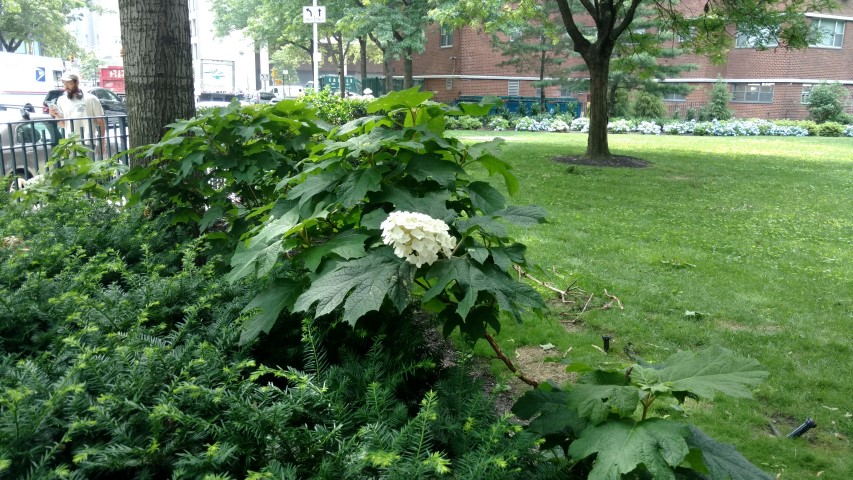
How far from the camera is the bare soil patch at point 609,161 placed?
14.2m

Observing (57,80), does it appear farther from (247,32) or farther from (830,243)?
(830,243)

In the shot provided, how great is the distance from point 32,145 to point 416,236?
6933 mm

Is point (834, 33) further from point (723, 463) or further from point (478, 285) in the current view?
point (478, 285)

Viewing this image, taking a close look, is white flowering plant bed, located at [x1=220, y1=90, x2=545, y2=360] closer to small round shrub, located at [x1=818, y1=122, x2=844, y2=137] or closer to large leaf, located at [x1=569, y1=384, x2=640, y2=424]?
large leaf, located at [x1=569, y1=384, x2=640, y2=424]

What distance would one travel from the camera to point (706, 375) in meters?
1.63

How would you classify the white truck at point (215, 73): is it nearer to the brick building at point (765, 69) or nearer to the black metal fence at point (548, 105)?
the brick building at point (765, 69)

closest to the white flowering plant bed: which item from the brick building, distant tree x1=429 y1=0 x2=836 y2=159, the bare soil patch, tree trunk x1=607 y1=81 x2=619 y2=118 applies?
the bare soil patch

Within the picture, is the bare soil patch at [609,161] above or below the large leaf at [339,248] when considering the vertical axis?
below

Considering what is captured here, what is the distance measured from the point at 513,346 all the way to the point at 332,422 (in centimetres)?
305

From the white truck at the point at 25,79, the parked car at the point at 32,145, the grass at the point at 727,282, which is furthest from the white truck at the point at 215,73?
the grass at the point at 727,282

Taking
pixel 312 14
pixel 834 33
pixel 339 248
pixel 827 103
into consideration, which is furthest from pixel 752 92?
pixel 339 248

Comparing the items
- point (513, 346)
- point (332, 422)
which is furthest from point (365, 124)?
point (513, 346)

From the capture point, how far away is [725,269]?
21.1ft

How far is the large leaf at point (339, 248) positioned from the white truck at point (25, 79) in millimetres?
29394
